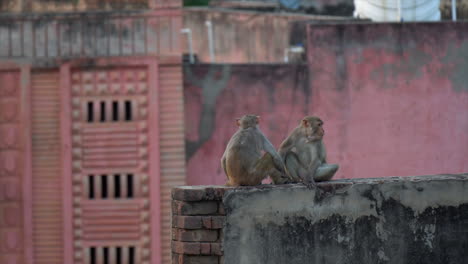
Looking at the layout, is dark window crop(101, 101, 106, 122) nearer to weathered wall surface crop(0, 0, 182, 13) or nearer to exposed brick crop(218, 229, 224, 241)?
weathered wall surface crop(0, 0, 182, 13)

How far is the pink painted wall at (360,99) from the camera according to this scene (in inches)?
568

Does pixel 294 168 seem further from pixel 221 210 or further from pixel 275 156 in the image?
pixel 221 210

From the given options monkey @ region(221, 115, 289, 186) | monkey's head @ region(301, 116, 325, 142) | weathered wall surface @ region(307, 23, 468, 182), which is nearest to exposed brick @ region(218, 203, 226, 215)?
monkey @ region(221, 115, 289, 186)

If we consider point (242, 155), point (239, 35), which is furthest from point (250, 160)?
point (239, 35)

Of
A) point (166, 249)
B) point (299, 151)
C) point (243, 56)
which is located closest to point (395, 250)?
point (299, 151)

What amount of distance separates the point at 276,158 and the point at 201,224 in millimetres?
871

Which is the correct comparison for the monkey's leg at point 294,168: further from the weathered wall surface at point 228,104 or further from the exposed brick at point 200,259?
the weathered wall surface at point 228,104

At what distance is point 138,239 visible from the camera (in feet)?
46.1

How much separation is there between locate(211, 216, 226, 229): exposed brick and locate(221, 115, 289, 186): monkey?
42 centimetres

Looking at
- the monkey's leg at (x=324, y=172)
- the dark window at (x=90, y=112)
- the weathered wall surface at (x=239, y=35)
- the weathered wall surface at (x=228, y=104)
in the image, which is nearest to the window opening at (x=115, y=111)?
the dark window at (x=90, y=112)

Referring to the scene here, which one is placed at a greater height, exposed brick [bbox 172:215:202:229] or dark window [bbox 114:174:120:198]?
dark window [bbox 114:174:120:198]

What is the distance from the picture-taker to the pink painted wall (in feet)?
47.4

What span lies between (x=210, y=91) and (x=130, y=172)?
1500 mm

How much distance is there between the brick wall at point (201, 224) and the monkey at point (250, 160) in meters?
0.37
